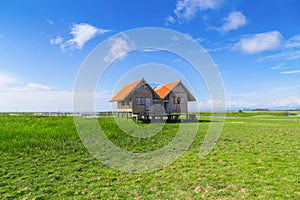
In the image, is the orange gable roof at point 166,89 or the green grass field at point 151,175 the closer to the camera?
the green grass field at point 151,175

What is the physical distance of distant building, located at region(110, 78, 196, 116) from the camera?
28.6 m

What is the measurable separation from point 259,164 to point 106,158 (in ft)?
19.7

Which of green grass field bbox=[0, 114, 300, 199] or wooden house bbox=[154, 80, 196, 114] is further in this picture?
wooden house bbox=[154, 80, 196, 114]

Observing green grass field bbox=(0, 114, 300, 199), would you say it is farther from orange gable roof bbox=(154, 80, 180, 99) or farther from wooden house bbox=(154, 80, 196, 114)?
orange gable roof bbox=(154, 80, 180, 99)

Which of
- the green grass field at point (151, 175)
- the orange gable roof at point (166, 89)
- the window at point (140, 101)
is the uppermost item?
the orange gable roof at point (166, 89)

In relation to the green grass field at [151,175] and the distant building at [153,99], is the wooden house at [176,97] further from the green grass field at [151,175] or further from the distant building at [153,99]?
the green grass field at [151,175]

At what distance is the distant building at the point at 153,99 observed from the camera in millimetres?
28594

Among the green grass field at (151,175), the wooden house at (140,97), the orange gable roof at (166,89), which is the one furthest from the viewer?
the orange gable roof at (166,89)

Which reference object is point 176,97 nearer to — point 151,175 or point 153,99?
point 153,99

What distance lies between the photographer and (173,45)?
11.9m

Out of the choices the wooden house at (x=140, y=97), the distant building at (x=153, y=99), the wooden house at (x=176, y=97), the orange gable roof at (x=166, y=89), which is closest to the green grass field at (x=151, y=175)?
the wooden house at (x=140, y=97)

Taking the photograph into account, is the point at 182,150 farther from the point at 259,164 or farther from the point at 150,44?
the point at 150,44

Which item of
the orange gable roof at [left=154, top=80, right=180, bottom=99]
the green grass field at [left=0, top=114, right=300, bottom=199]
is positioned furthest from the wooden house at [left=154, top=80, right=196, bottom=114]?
the green grass field at [left=0, top=114, right=300, bottom=199]

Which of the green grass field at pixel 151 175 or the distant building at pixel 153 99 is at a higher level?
the distant building at pixel 153 99
